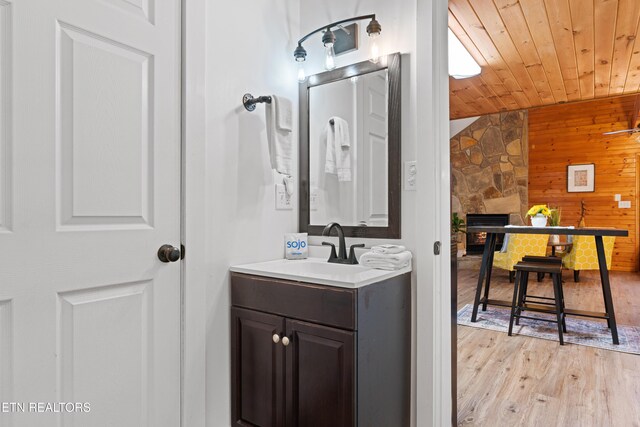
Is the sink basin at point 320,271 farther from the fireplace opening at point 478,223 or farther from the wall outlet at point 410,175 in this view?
the fireplace opening at point 478,223

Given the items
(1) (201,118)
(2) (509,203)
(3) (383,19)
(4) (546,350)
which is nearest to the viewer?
(1) (201,118)

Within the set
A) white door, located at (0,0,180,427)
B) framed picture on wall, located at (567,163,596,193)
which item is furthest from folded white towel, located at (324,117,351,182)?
framed picture on wall, located at (567,163,596,193)

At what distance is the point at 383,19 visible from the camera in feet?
5.99

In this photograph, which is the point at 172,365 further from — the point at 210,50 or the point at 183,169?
the point at 210,50

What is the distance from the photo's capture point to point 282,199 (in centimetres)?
202

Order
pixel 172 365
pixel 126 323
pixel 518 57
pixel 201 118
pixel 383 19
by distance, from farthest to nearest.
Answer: pixel 518 57, pixel 383 19, pixel 201 118, pixel 172 365, pixel 126 323

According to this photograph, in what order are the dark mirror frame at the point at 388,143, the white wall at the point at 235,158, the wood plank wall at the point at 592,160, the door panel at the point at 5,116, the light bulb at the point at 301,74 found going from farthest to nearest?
1. the wood plank wall at the point at 592,160
2. the light bulb at the point at 301,74
3. the dark mirror frame at the point at 388,143
4. the white wall at the point at 235,158
5. the door panel at the point at 5,116

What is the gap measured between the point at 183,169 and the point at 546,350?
10.2 ft

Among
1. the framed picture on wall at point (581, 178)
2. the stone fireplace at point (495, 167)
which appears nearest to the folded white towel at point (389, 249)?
the stone fireplace at point (495, 167)

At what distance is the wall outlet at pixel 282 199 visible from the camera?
78.8 inches

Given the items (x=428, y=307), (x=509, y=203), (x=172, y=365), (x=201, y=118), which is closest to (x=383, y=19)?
(x=201, y=118)

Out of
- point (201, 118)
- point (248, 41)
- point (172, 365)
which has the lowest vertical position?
point (172, 365)

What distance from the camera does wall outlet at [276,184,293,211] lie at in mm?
2002

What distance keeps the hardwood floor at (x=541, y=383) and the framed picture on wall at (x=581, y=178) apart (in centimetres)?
375
